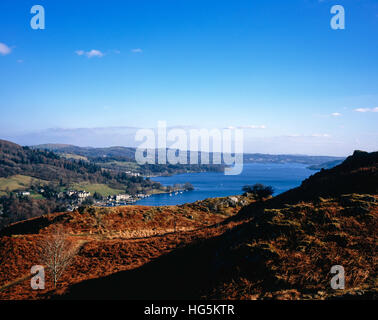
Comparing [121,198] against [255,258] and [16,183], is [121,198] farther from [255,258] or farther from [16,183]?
[255,258]

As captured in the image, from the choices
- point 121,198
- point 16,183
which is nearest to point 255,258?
point 121,198

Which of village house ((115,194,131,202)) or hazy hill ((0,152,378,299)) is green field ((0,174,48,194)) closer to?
village house ((115,194,131,202))

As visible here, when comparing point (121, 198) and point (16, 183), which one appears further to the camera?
point (121, 198)

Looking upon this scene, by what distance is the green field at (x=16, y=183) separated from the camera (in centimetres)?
16823

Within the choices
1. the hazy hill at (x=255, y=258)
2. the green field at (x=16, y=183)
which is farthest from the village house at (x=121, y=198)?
the hazy hill at (x=255, y=258)

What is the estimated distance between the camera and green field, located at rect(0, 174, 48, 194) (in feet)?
552

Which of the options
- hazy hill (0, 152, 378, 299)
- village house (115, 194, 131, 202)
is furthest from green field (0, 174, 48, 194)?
hazy hill (0, 152, 378, 299)

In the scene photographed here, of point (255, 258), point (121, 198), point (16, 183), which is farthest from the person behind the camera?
point (121, 198)

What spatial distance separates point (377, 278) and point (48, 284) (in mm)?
19056

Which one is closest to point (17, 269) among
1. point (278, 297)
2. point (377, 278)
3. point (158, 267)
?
point (158, 267)

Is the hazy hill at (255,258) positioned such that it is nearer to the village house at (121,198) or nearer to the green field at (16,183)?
the village house at (121,198)

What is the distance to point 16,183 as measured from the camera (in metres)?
179

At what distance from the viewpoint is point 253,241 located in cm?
1355
